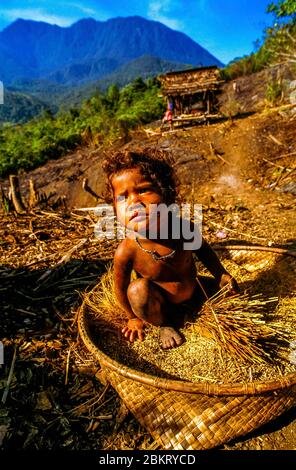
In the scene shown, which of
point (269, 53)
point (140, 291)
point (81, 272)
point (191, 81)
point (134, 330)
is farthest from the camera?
point (269, 53)

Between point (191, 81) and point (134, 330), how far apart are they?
28.1 ft

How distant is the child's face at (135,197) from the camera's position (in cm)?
183

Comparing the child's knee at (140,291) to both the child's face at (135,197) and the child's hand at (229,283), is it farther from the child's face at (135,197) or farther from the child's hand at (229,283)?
the child's hand at (229,283)

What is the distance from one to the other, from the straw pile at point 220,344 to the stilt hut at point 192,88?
7.54 meters

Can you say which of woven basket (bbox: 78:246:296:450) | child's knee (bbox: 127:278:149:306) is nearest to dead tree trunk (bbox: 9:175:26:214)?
child's knee (bbox: 127:278:149:306)

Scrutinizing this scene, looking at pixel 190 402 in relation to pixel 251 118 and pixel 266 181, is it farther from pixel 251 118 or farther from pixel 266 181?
pixel 251 118

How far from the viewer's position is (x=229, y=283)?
2.24m

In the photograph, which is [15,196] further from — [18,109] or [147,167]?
[18,109]

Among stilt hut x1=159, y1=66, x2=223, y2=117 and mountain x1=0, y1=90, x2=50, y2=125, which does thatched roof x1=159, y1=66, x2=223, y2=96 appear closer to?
stilt hut x1=159, y1=66, x2=223, y2=117

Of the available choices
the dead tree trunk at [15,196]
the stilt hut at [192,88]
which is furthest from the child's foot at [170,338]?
the stilt hut at [192,88]

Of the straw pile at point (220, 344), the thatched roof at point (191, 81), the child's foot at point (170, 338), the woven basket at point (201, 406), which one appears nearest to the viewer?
the woven basket at point (201, 406)

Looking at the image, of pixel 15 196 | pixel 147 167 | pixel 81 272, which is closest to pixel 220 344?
pixel 147 167

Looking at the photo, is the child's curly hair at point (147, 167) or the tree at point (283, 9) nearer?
the child's curly hair at point (147, 167)

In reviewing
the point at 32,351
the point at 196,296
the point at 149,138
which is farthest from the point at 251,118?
the point at 32,351
